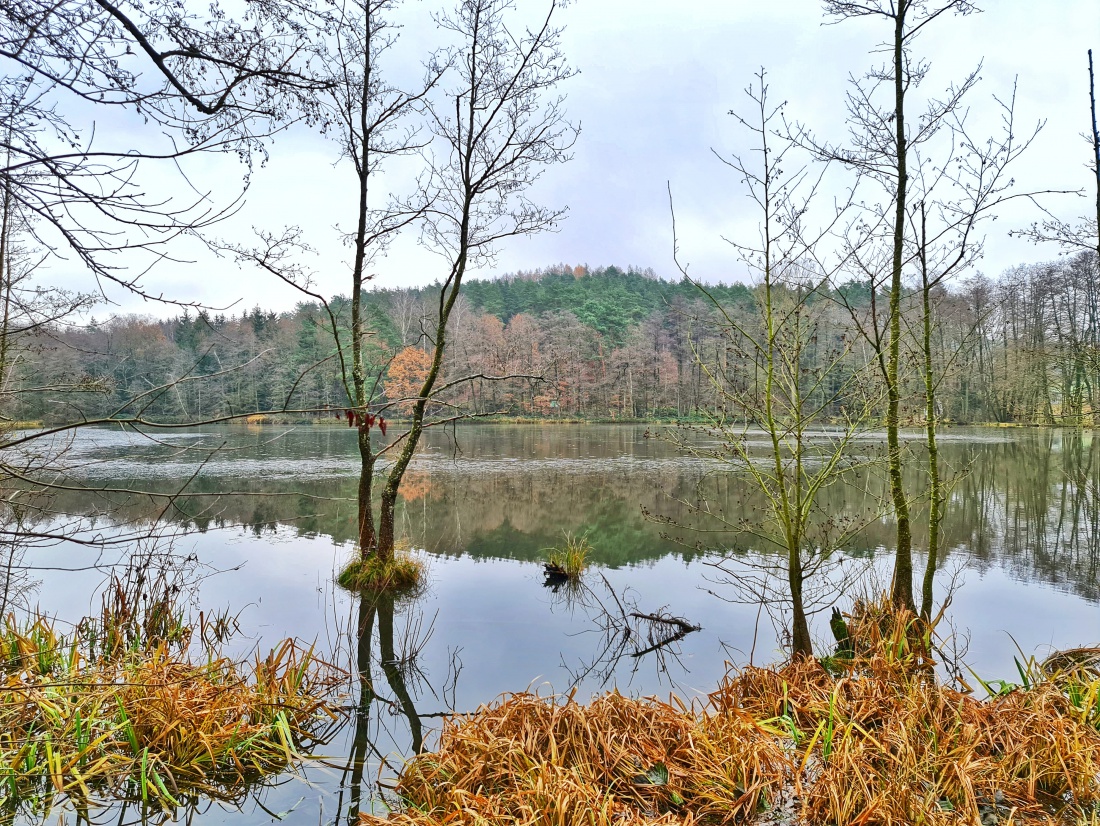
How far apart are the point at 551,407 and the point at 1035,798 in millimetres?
49497

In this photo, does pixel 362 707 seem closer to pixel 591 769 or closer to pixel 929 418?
pixel 591 769

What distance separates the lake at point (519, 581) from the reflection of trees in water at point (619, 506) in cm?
8

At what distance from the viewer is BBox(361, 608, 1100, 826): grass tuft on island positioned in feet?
10.4

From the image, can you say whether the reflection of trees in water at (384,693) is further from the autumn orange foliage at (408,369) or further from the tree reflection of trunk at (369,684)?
the autumn orange foliage at (408,369)

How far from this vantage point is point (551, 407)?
173 feet

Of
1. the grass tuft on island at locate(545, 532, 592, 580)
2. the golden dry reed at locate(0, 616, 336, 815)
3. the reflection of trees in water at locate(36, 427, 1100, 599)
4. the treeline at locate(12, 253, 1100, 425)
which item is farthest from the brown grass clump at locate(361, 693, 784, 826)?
the treeline at locate(12, 253, 1100, 425)

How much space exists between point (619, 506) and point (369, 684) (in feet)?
31.8

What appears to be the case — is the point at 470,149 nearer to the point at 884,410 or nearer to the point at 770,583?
the point at 884,410

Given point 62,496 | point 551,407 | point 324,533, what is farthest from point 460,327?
point 324,533

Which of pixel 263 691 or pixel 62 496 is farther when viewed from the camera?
pixel 62 496

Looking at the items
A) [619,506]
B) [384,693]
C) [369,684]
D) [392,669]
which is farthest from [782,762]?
[619,506]

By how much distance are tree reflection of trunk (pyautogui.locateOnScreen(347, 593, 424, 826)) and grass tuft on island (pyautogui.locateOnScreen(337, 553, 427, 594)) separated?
202 millimetres

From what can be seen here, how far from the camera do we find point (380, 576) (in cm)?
859

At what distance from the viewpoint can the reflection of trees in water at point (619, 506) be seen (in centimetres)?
1081
